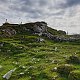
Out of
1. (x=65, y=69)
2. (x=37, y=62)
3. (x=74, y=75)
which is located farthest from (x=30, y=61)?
(x=74, y=75)

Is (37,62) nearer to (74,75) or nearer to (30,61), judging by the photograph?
(30,61)

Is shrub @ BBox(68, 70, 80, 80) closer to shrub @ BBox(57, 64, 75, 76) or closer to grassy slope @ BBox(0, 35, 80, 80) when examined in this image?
grassy slope @ BBox(0, 35, 80, 80)

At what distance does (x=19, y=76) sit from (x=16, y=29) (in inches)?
4526

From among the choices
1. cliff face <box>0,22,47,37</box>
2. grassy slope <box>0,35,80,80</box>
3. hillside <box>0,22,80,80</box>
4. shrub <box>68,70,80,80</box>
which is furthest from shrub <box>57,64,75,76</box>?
cliff face <box>0,22,47,37</box>

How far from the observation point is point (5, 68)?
78.1m

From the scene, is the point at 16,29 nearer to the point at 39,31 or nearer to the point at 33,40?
the point at 39,31

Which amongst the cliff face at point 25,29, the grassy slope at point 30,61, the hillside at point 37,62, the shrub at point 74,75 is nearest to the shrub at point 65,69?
the hillside at point 37,62

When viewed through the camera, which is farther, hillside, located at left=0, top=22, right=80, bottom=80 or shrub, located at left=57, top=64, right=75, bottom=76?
hillside, located at left=0, top=22, right=80, bottom=80

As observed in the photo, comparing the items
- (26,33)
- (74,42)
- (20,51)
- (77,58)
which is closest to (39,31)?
(26,33)

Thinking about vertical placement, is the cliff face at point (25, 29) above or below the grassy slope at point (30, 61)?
above

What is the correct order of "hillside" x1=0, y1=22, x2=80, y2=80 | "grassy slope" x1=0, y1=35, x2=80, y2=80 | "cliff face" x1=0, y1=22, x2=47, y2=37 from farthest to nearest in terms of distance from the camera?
1. "cliff face" x1=0, y1=22, x2=47, y2=37
2. "grassy slope" x1=0, y1=35, x2=80, y2=80
3. "hillside" x1=0, y1=22, x2=80, y2=80

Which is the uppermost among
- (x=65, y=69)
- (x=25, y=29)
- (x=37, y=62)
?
(x=25, y=29)

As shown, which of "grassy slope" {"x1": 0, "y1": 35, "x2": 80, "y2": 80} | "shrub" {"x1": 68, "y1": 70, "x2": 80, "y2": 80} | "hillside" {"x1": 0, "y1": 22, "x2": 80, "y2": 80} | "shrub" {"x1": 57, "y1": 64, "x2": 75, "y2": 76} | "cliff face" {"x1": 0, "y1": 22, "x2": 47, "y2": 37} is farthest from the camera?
"cliff face" {"x1": 0, "y1": 22, "x2": 47, "y2": 37}

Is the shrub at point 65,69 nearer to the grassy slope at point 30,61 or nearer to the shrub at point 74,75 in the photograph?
the grassy slope at point 30,61
